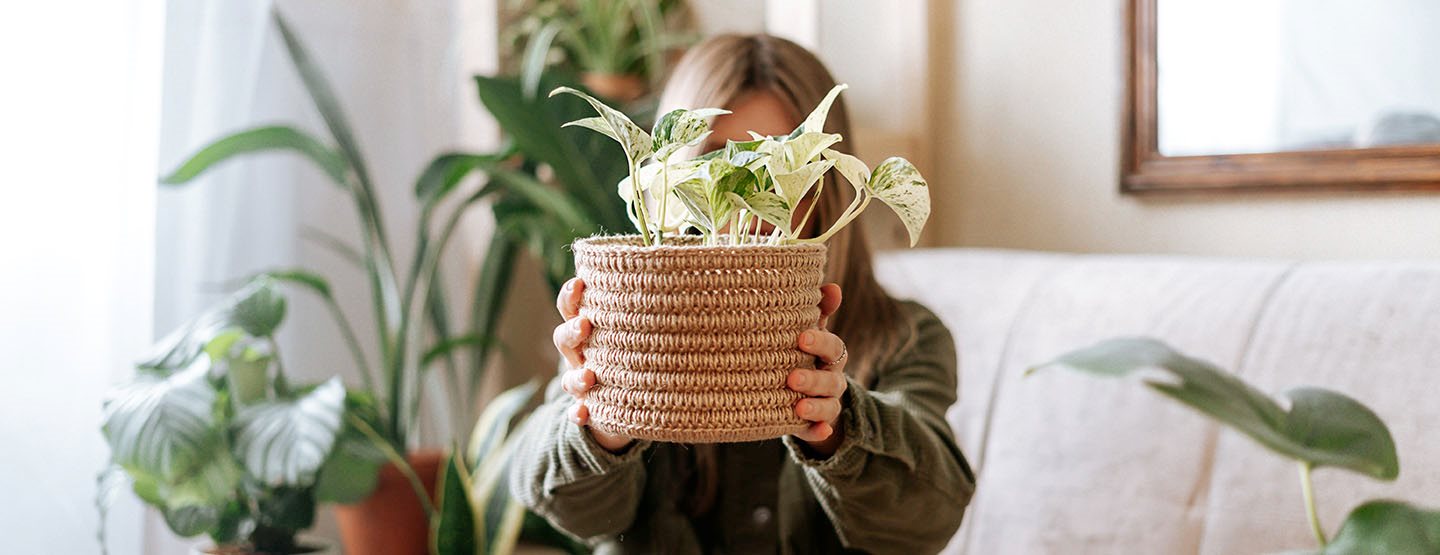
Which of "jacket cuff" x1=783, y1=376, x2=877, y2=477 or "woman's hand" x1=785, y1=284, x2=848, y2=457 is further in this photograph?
"jacket cuff" x1=783, y1=376, x2=877, y2=477

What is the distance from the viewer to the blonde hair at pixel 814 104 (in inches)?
44.5

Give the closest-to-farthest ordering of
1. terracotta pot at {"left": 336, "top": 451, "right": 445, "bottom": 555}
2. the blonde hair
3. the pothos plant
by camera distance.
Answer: the pothos plant
the blonde hair
terracotta pot at {"left": 336, "top": 451, "right": 445, "bottom": 555}

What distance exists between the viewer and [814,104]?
1.14 metres

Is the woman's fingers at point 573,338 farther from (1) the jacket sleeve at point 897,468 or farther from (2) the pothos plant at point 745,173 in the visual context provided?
(1) the jacket sleeve at point 897,468

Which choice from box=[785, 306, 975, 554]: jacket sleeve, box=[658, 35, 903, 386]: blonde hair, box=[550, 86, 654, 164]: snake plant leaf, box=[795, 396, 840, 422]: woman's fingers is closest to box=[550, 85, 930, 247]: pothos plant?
box=[550, 86, 654, 164]: snake plant leaf

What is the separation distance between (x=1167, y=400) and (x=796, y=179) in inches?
32.8

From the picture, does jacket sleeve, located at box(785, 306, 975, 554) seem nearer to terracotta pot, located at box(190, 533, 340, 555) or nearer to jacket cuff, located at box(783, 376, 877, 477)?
jacket cuff, located at box(783, 376, 877, 477)

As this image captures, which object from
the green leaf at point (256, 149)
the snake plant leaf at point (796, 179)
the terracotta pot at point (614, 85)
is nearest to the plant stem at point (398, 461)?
the green leaf at point (256, 149)

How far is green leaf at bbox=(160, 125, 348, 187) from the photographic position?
150cm

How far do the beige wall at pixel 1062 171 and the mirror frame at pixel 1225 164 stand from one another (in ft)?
0.08

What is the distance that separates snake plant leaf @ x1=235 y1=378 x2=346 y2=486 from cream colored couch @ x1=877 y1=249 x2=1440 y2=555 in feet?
2.56

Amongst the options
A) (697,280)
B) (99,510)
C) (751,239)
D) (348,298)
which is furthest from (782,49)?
(348,298)

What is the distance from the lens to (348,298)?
6.56ft

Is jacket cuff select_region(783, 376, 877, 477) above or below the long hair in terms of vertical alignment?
below
